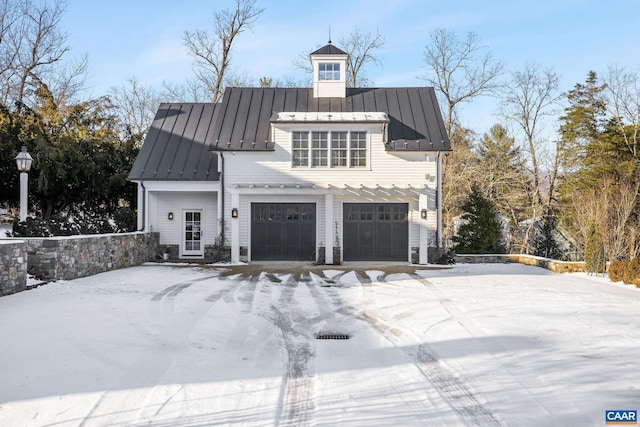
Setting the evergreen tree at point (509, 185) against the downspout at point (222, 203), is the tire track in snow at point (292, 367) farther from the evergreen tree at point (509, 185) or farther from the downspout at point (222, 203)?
the evergreen tree at point (509, 185)

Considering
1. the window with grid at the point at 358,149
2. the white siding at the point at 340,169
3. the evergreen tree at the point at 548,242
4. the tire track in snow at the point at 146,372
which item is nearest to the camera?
the tire track in snow at the point at 146,372

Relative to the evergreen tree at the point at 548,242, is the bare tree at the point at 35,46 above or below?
above

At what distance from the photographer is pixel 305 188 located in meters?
15.8

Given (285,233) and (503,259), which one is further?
(503,259)

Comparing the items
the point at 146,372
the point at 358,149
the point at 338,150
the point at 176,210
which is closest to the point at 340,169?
the point at 338,150

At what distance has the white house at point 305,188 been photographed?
16.0 meters

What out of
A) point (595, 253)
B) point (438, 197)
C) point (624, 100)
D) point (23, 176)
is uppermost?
point (624, 100)

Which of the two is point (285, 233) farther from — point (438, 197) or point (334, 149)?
point (438, 197)

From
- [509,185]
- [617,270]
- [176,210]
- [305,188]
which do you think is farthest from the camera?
[509,185]

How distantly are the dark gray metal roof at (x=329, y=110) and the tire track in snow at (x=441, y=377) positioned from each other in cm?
997

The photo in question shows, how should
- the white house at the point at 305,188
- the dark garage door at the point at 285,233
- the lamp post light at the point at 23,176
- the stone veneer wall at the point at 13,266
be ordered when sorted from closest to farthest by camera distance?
the stone veneer wall at the point at 13,266, the lamp post light at the point at 23,176, the white house at the point at 305,188, the dark garage door at the point at 285,233

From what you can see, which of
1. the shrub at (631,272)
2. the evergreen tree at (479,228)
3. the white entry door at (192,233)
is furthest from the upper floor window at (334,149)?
the shrub at (631,272)

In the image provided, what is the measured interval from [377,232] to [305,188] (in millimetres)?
2984

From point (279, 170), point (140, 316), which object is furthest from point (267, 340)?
point (279, 170)
